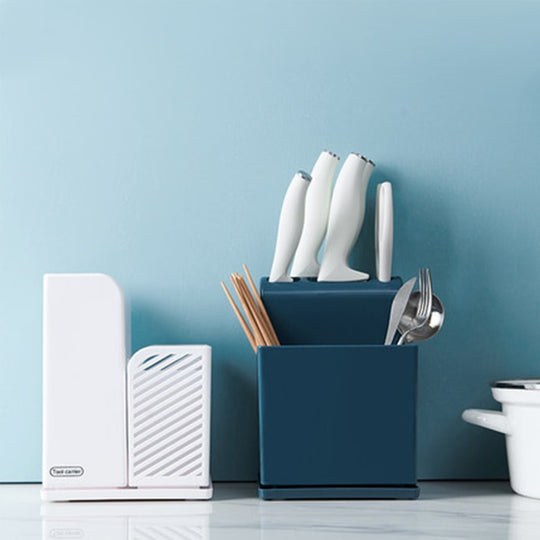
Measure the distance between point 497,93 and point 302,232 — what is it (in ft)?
1.08

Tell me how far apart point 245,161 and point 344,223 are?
0.54 ft

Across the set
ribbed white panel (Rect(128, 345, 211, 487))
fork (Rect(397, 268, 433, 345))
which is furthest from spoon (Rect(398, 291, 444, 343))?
ribbed white panel (Rect(128, 345, 211, 487))

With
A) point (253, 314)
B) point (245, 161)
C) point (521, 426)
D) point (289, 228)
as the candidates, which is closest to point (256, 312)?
point (253, 314)

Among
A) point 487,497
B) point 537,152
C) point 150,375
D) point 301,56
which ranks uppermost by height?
point 301,56

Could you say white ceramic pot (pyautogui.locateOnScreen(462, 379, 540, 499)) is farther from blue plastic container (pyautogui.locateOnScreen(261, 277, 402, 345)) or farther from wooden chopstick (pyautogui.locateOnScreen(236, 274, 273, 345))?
wooden chopstick (pyautogui.locateOnScreen(236, 274, 273, 345))

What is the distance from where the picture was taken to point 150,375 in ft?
3.10

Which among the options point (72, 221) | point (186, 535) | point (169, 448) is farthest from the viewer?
point (72, 221)

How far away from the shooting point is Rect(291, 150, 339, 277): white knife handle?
1.03 meters

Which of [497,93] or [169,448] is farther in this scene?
[497,93]

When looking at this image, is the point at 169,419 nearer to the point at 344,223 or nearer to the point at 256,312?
the point at 256,312

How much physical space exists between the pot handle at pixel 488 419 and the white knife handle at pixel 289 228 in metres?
0.27

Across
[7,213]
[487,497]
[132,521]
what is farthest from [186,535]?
[7,213]

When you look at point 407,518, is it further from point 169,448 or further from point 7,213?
point 7,213

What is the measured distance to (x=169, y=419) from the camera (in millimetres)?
943
